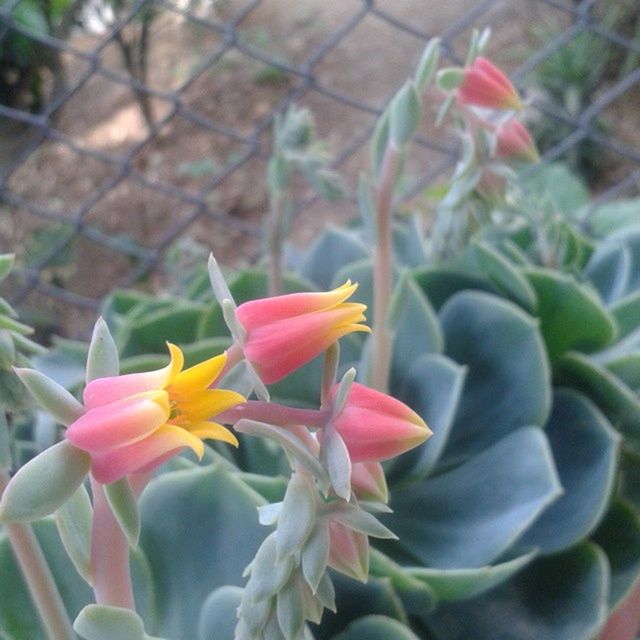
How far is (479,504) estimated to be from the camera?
61 centimetres

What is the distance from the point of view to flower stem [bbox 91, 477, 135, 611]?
295 millimetres

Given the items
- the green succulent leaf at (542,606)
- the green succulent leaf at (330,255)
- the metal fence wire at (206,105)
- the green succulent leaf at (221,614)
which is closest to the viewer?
the green succulent leaf at (221,614)

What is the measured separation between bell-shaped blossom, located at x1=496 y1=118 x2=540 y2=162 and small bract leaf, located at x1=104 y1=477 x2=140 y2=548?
33 cm

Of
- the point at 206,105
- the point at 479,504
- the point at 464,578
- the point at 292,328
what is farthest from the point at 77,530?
the point at 206,105

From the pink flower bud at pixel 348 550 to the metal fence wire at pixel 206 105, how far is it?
1275 mm

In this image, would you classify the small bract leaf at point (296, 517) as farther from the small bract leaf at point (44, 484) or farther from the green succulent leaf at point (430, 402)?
the green succulent leaf at point (430, 402)

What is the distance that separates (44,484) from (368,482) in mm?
118

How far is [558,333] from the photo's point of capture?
688 millimetres

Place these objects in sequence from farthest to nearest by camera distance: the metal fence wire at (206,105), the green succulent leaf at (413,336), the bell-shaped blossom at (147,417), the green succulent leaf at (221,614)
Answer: the metal fence wire at (206,105) < the green succulent leaf at (413,336) < the green succulent leaf at (221,614) < the bell-shaped blossom at (147,417)

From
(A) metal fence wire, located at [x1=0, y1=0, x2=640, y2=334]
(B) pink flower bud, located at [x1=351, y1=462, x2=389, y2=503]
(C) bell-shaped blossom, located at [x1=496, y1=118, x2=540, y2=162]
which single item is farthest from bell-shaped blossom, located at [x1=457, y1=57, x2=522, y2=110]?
(A) metal fence wire, located at [x1=0, y1=0, x2=640, y2=334]

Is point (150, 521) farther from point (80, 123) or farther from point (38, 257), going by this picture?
point (80, 123)

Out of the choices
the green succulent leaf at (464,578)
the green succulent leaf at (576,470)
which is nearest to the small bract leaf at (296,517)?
the green succulent leaf at (464,578)

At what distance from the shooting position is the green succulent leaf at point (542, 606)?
21.5 inches

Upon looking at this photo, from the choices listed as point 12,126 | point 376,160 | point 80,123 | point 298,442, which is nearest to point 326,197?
point 376,160
